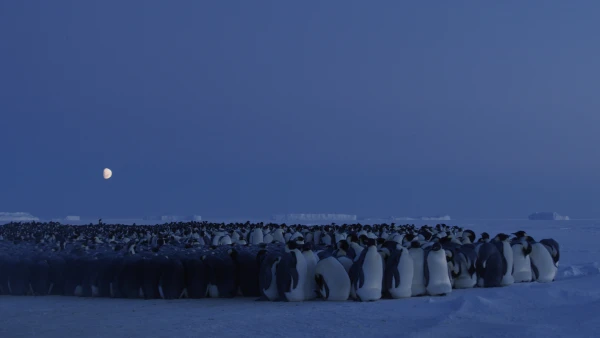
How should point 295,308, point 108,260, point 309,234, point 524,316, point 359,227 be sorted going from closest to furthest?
point 524,316, point 295,308, point 108,260, point 309,234, point 359,227

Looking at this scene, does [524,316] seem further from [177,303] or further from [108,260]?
[108,260]

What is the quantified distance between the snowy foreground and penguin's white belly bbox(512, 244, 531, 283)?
2.86 feet

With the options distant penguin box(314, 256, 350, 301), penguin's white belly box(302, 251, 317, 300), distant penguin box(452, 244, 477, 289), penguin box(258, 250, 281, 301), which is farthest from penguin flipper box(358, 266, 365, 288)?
distant penguin box(452, 244, 477, 289)

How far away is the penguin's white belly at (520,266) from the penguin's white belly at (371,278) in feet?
9.46

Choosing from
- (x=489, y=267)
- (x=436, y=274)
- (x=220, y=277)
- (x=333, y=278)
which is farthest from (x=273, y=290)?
(x=489, y=267)

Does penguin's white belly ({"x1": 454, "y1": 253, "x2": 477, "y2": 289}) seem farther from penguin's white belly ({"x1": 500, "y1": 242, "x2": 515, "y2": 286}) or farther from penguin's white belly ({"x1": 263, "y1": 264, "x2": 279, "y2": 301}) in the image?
penguin's white belly ({"x1": 263, "y1": 264, "x2": 279, "y2": 301})

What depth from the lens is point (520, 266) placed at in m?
10.7

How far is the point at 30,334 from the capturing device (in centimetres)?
681

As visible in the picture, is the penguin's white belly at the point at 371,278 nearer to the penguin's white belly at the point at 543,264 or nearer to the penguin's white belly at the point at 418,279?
the penguin's white belly at the point at 418,279

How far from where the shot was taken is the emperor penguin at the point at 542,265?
10953mm

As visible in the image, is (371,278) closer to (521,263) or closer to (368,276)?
(368,276)

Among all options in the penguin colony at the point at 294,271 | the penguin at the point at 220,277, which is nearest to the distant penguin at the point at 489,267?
the penguin colony at the point at 294,271

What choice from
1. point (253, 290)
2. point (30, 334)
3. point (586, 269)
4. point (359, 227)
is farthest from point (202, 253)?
point (359, 227)

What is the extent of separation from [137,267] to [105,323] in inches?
105
